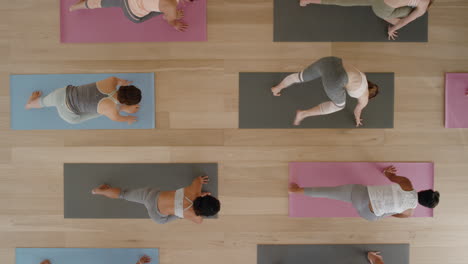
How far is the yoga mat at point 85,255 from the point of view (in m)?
2.42

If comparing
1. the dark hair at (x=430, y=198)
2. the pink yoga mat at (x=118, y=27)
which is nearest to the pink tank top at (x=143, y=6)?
the pink yoga mat at (x=118, y=27)

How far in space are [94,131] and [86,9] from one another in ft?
3.29

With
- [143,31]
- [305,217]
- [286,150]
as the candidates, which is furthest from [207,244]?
[143,31]

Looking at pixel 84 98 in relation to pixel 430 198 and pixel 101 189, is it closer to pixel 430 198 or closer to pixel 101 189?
pixel 101 189

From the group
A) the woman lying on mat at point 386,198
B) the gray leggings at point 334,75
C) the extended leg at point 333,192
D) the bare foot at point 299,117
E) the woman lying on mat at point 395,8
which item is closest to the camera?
the gray leggings at point 334,75

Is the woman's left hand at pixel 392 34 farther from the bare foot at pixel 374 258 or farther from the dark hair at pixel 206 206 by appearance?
the dark hair at pixel 206 206

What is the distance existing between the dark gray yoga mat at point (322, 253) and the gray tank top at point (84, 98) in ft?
5.58

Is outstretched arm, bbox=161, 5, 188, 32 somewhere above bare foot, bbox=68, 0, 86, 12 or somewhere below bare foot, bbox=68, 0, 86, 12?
below

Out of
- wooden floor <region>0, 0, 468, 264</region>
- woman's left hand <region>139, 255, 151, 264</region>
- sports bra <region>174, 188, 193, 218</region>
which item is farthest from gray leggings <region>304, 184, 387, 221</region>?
woman's left hand <region>139, 255, 151, 264</region>

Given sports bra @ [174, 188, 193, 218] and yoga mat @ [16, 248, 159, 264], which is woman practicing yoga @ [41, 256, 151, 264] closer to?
yoga mat @ [16, 248, 159, 264]

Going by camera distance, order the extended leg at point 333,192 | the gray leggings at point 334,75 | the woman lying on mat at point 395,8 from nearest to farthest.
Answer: the gray leggings at point 334,75
the woman lying on mat at point 395,8
the extended leg at point 333,192

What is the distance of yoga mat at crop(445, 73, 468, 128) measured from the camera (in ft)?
7.77

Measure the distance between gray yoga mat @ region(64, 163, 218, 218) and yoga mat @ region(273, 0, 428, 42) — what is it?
1.29 meters

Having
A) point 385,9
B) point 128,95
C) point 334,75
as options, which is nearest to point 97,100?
point 128,95
